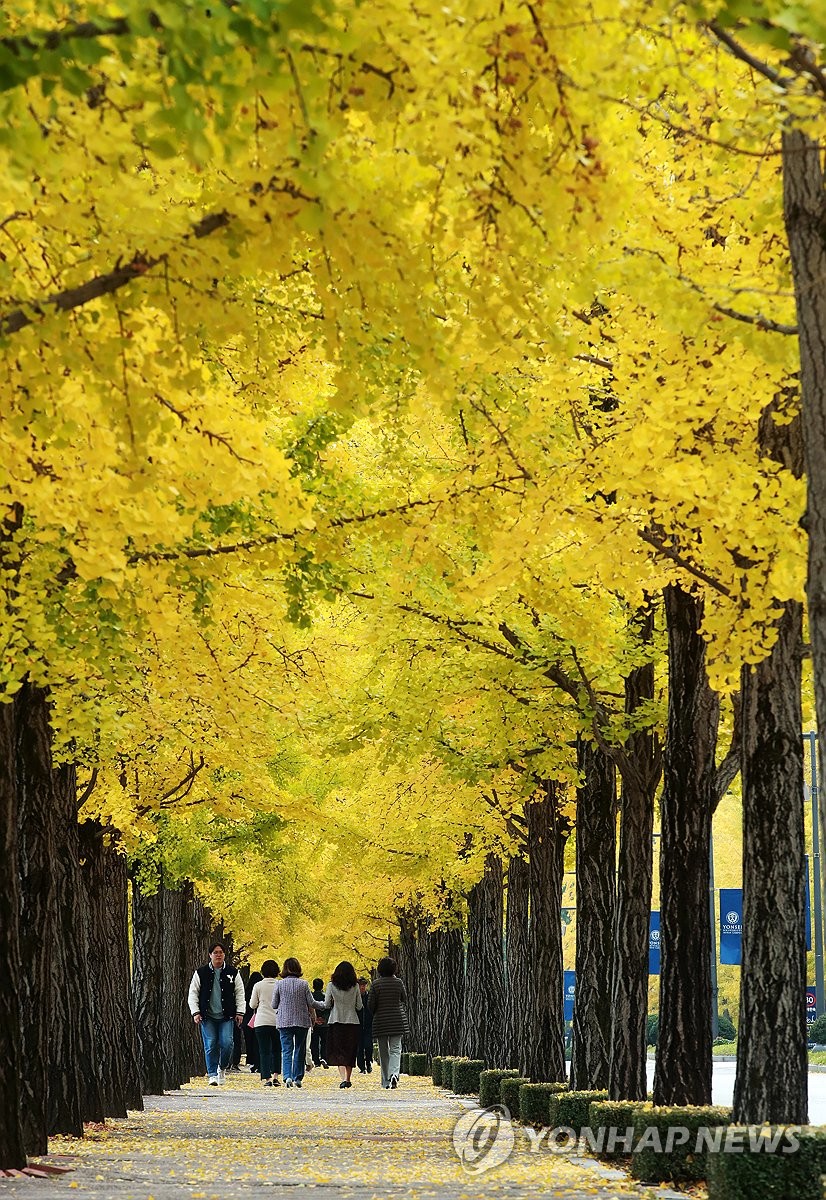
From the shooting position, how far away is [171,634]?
12734 millimetres

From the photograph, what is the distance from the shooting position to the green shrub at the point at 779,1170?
866 centimetres

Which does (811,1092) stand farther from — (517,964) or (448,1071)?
(517,964)

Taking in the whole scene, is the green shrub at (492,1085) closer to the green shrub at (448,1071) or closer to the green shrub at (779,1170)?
the green shrub at (448,1071)

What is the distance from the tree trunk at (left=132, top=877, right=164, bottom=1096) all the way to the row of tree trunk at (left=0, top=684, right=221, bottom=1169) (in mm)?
3084

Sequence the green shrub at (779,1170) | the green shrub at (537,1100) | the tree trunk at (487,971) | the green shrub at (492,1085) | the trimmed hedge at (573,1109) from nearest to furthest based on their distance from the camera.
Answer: the green shrub at (779,1170) < the trimmed hedge at (573,1109) < the green shrub at (537,1100) < the green shrub at (492,1085) < the tree trunk at (487,971)

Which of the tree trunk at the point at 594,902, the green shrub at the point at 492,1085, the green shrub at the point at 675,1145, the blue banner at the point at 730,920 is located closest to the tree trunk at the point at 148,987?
the green shrub at the point at 492,1085

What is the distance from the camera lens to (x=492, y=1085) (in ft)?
74.6

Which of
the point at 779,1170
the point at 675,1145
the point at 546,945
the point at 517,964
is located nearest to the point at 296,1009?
the point at 517,964

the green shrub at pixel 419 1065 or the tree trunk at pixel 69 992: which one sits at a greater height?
the tree trunk at pixel 69 992

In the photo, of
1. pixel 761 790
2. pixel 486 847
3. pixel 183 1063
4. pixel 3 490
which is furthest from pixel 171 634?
pixel 183 1063

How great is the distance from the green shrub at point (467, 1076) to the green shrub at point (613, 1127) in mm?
13991

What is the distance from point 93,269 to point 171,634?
5040mm

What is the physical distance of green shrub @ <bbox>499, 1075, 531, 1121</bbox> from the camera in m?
20.1

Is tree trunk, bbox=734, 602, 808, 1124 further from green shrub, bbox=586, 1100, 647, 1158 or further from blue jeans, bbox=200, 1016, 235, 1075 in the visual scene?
blue jeans, bbox=200, 1016, 235, 1075
